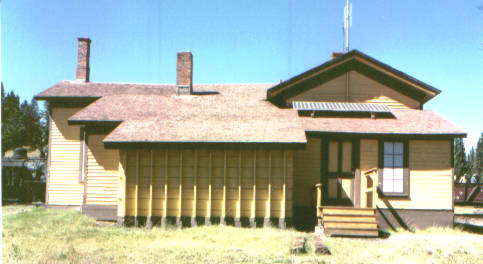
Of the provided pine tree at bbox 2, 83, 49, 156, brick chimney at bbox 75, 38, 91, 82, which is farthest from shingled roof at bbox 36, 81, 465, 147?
pine tree at bbox 2, 83, 49, 156

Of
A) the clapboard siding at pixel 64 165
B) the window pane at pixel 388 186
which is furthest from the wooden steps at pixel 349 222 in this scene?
the clapboard siding at pixel 64 165

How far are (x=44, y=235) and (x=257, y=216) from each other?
6.04 m

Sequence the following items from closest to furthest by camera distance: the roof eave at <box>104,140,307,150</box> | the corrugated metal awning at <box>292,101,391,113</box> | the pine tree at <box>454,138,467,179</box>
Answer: the roof eave at <box>104,140,307,150</box>
the corrugated metal awning at <box>292,101,391,113</box>
the pine tree at <box>454,138,467,179</box>

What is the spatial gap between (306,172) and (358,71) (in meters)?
4.69

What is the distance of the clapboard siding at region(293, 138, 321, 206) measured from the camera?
559 inches

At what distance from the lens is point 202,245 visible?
10.3 m

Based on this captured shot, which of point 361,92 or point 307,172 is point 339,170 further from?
point 361,92

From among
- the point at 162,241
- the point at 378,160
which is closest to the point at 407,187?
the point at 378,160

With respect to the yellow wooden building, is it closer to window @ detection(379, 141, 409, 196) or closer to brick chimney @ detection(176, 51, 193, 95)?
window @ detection(379, 141, 409, 196)

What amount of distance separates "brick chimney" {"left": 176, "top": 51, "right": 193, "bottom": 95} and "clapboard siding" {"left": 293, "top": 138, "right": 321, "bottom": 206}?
6.38m

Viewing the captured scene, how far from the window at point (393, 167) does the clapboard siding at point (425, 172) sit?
7.5 inches

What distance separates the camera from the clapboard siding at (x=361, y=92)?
16.0m

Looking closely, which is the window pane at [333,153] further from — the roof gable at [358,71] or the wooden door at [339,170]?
the roof gable at [358,71]

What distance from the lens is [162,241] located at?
10.8 metres
